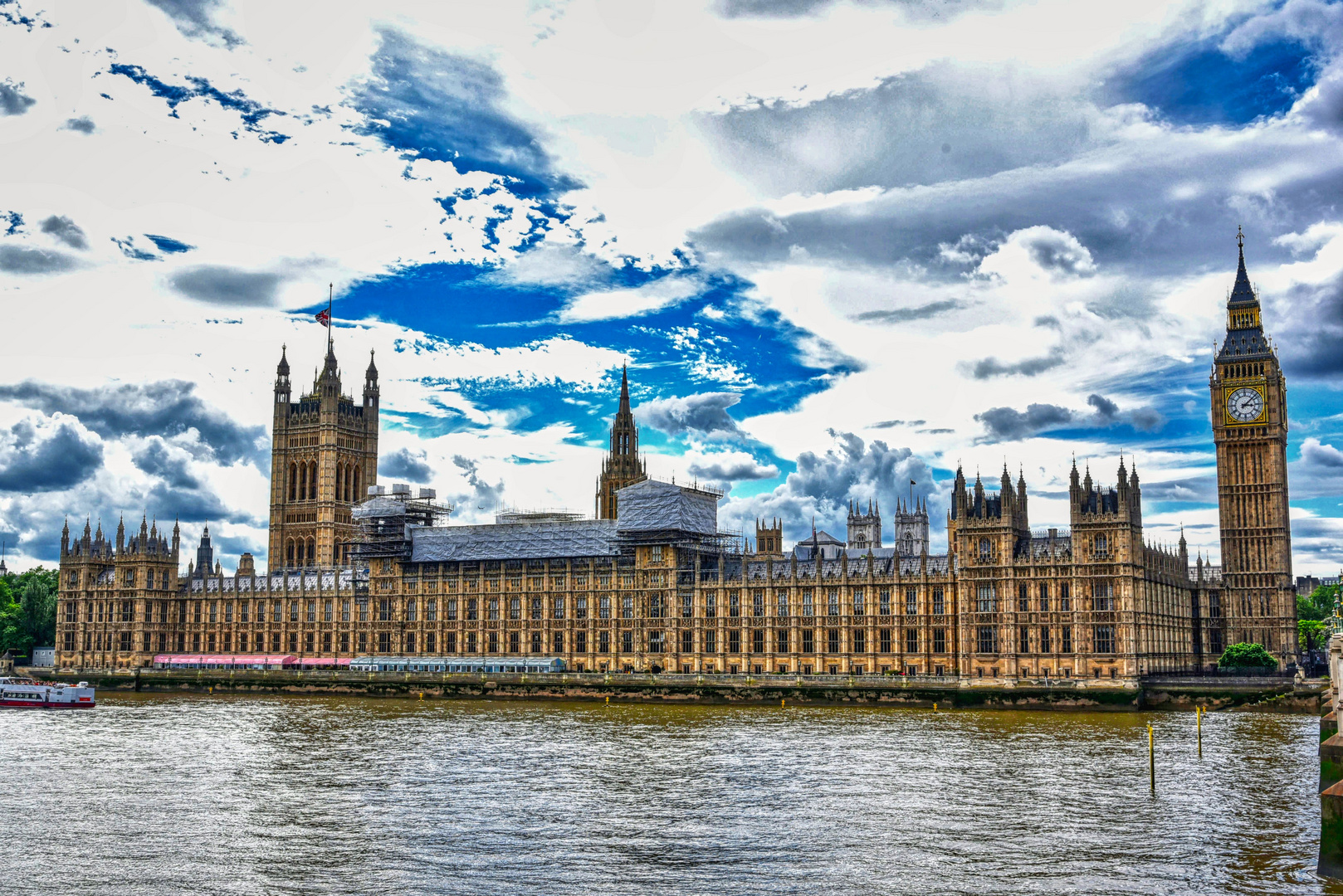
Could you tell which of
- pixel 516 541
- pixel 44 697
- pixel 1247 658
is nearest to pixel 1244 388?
pixel 1247 658

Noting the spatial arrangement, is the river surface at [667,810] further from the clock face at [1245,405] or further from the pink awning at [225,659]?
the pink awning at [225,659]

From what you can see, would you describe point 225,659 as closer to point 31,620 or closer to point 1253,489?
point 31,620

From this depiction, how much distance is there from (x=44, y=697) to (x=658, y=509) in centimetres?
5908

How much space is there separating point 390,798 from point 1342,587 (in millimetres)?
59283

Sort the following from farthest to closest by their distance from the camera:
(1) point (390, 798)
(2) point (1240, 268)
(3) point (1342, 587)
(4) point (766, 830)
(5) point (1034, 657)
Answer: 1. (2) point (1240, 268)
2. (5) point (1034, 657)
3. (3) point (1342, 587)
4. (1) point (390, 798)
5. (4) point (766, 830)

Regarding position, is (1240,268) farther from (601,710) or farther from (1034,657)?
(601,710)

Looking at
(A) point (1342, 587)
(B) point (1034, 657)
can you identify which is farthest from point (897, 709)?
(A) point (1342, 587)

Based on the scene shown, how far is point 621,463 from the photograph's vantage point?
192500 mm

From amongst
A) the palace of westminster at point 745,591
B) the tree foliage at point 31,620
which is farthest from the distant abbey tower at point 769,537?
the tree foliage at point 31,620

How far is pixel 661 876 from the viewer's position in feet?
127

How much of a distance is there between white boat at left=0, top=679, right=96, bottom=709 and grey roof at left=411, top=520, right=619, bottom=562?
145 ft

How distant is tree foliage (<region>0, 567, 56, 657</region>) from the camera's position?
17462 centimetres

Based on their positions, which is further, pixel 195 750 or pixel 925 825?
pixel 195 750

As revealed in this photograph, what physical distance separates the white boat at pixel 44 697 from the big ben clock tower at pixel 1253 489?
109m
